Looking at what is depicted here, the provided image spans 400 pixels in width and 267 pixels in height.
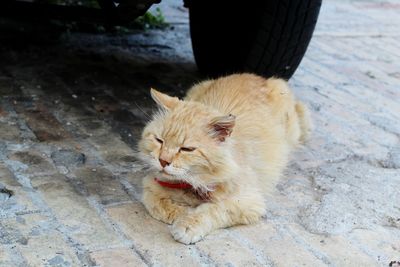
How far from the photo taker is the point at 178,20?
20.7ft

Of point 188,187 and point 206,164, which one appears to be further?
point 188,187

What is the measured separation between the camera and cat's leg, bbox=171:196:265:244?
2.65 m

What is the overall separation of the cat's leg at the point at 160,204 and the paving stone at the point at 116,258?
283 mm

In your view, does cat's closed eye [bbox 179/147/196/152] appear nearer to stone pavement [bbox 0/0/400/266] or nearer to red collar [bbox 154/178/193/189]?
red collar [bbox 154/178/193/189]

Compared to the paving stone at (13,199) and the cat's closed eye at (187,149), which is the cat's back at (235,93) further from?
the paving stone at (13,199)

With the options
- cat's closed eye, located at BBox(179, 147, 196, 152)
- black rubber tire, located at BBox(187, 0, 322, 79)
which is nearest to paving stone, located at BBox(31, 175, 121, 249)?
cat's closed eye, located at BBox(179, 147, 196, 152)

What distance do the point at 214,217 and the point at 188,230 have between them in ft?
0.47

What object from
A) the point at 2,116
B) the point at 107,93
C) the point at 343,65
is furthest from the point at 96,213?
the point at 343,65

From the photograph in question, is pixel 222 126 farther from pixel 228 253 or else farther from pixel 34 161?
pixel 34 161

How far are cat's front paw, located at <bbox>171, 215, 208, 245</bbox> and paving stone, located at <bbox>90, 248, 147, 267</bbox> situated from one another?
0.67 feet

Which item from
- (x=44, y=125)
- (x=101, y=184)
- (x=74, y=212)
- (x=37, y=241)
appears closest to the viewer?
(x=37, y=241)

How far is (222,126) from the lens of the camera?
2656 millimetres

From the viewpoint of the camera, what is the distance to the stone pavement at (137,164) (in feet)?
8.59

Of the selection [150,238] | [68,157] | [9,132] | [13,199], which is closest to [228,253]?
[150,238]
